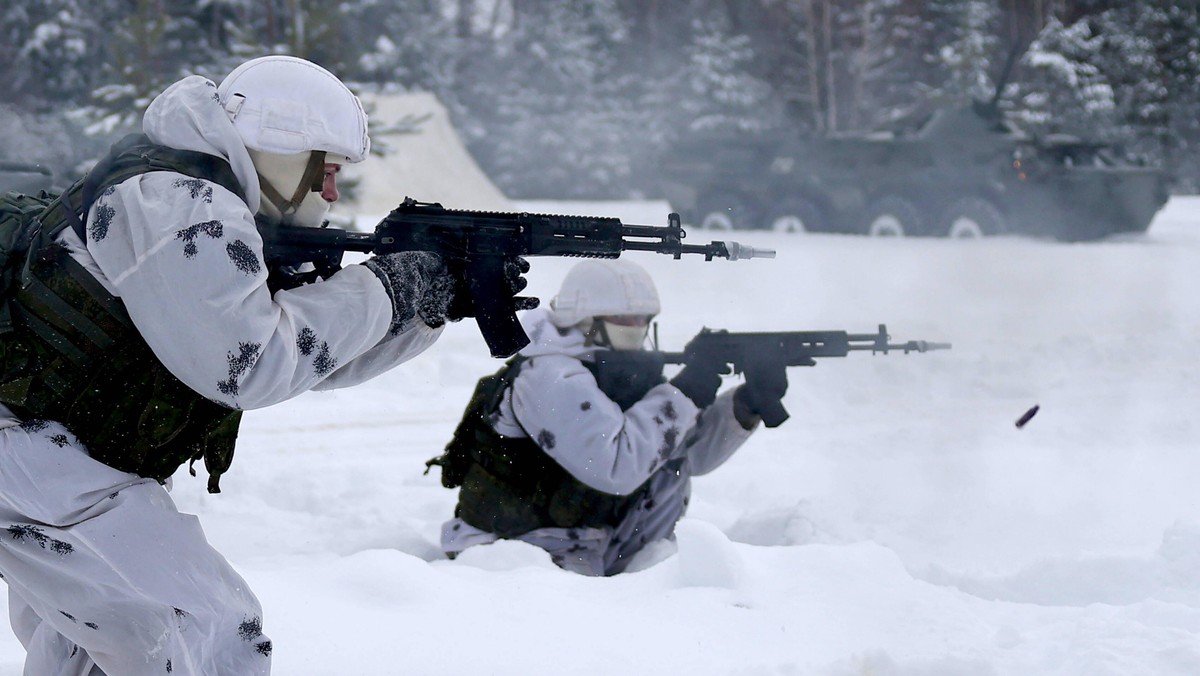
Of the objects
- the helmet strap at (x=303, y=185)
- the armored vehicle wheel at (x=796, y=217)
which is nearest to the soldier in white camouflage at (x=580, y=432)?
the helmet strap at (x=303, y=185)

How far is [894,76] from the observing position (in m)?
31.5

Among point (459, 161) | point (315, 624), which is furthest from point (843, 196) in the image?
point (315, 624)

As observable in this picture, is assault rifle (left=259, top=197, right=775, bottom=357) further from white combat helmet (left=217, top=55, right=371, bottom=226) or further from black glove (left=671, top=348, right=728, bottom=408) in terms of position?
black glove (left=671, top=348, right=728, bottom=408)

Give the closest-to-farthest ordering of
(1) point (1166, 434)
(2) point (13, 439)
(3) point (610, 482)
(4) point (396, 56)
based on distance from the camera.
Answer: (2) point (13, 439) < (3) point (610, 482) < (1) point (1166, 434) < (4) point (396, 56)

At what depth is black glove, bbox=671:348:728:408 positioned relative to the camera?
14.6 feet

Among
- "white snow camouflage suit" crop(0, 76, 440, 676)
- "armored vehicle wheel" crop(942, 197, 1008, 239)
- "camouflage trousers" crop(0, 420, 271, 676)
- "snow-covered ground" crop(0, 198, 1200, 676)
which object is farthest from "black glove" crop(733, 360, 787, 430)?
"armored vehicle wheel" crop(942, 197, 1008, 239)

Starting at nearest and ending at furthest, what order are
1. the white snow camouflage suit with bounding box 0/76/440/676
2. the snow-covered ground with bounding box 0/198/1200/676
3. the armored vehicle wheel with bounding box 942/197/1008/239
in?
the white snow camouflage suit with bounding box 0/76/440/676 < the snow-covered ground with bounding box 0/198/1200/676 < the armored vehicle wheel with bounding box 942/197/1008/239

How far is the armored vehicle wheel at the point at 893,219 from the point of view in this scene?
16.8m

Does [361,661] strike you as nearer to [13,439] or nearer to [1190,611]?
[13,439]

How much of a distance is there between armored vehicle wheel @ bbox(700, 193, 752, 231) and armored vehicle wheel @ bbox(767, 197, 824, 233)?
1.69 feet

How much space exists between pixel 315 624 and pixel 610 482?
1.18m

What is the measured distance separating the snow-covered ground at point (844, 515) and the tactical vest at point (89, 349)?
988mm

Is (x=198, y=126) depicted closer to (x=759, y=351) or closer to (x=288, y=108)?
(x=288, y=108)

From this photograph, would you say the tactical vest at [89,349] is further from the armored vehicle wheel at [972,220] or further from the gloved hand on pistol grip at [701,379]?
the armored vehicle wheel at [972,220]
